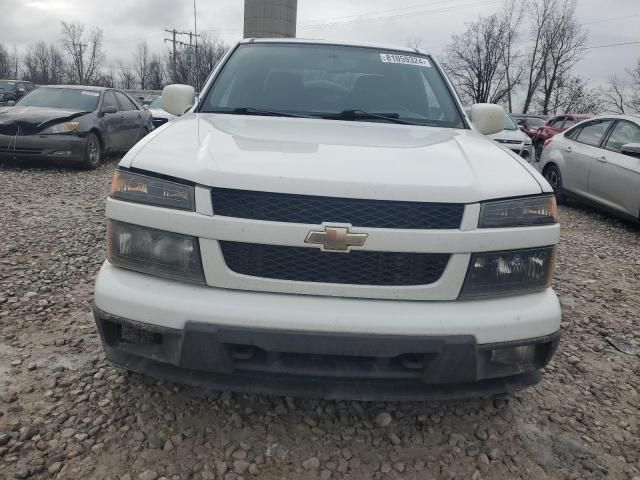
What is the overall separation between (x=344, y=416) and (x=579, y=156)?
6.40m

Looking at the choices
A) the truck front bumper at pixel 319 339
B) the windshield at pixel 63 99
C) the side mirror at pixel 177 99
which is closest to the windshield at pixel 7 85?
the windshield at pixel 63 99

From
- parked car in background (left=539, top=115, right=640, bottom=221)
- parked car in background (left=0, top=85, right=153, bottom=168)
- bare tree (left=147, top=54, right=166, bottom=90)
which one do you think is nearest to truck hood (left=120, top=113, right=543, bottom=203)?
parked car in background (left=539, top=115, right=640, bottom=221)

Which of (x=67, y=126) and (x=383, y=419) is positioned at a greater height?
(x=67, y=126)

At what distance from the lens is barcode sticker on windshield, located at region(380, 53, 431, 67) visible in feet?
11.0

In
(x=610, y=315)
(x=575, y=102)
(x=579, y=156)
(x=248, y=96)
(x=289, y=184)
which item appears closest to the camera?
(x=289, y=184)

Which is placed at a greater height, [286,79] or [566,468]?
[286,79]

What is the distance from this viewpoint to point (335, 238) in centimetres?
177

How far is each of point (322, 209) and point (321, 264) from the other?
0.20m

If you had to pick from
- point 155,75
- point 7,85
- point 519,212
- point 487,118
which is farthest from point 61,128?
point 155,75

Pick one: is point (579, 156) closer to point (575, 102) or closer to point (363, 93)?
point (363, 93)

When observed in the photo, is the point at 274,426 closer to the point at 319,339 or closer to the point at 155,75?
the point at 319,339

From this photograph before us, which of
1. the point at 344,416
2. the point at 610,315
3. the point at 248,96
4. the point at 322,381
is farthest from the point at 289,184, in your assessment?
the point at 610,315

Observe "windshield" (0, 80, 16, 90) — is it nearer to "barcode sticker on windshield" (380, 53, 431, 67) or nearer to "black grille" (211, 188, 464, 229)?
"barcode sticker on windshield" (380, 53, 431, 67)

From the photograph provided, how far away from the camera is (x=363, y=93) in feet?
10.2
